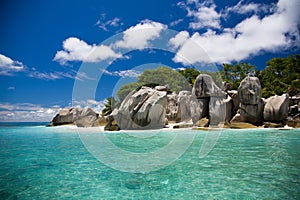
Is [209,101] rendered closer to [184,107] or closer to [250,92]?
[250,92]

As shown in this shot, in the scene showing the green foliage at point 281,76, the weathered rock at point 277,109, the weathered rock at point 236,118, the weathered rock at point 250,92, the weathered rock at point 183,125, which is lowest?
the weathered rock at point 183,125

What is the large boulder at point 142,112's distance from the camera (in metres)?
19.2

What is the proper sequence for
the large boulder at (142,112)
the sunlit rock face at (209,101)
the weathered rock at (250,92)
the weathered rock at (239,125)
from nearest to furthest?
the weathered rock at (239,125)
the large boulder at (142,112)
the sunlit rock face at (209,101)
the weathered rock at (250,92)

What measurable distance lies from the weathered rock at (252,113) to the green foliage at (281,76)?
12.8 metres

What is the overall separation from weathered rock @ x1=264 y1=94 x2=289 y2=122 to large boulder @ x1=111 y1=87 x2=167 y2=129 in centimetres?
992

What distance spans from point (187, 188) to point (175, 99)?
2460cm

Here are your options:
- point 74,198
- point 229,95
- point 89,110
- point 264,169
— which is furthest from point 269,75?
point 74,198

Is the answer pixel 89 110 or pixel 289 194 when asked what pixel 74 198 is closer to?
pixel 289 194

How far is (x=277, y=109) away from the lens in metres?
19.7

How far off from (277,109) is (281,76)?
2266 centimetres

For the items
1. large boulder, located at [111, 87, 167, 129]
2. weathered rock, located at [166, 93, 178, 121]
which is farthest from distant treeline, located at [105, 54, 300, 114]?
large boulder, located at [111, 87, 167, 129]

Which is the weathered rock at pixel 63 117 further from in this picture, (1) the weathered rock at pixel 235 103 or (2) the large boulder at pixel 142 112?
(1) the weathered rock at pixel 235 103

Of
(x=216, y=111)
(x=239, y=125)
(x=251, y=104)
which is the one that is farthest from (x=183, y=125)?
(x=251, y=104)

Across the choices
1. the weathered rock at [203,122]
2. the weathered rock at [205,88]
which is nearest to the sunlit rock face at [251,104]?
the weathered rock at [205,88]
